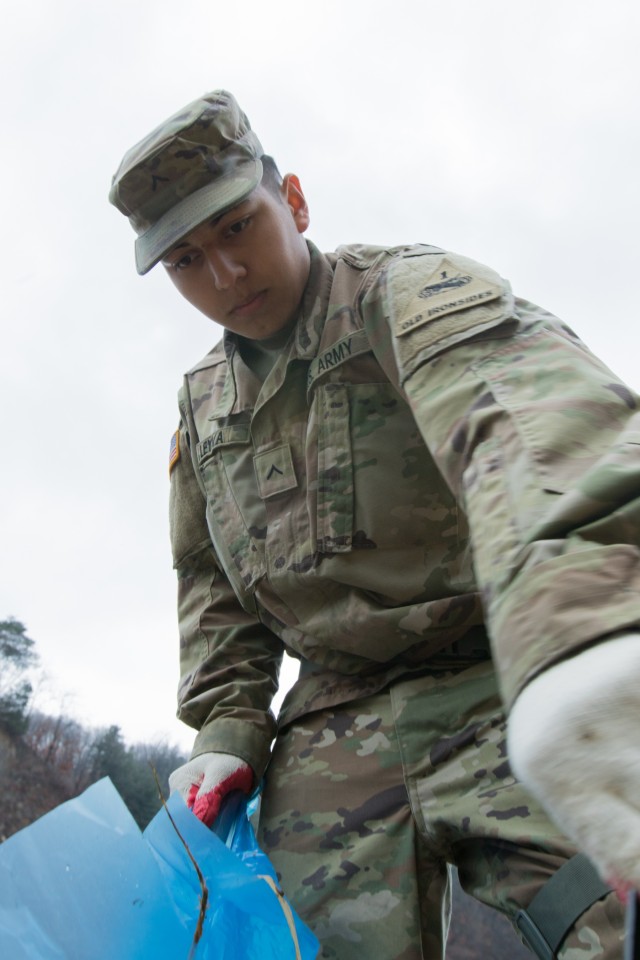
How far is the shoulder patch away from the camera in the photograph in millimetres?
1560

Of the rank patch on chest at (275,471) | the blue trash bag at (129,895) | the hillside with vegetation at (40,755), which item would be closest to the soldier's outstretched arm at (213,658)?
the blue trash bag at (129,895)

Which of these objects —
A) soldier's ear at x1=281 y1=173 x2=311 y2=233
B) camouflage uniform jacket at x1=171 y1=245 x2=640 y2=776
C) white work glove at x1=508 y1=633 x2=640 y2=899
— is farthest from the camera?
soldier's ear at x1=281 y1=173 x2=311 y2=233

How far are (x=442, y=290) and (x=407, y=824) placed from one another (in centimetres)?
106

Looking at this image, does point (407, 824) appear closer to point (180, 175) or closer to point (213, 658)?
point (213, 658)

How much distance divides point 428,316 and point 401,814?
3.33 feet

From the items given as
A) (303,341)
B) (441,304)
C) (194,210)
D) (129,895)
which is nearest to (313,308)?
(303,341)

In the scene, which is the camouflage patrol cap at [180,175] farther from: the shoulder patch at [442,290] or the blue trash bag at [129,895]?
the blue trash bag at [129,895]

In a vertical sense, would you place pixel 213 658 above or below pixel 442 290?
below

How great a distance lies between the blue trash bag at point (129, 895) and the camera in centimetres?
156

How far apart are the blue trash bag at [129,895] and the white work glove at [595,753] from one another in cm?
97

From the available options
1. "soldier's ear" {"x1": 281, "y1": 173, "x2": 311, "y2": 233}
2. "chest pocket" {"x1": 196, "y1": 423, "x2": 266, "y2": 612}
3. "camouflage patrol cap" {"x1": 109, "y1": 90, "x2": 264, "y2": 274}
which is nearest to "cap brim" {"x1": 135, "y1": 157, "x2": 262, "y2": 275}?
"camouflage patrol cap" {"x1": 109, "y1": 90, "x2": 264, "y2": 274}

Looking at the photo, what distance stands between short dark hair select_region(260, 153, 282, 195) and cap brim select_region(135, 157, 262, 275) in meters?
0.08

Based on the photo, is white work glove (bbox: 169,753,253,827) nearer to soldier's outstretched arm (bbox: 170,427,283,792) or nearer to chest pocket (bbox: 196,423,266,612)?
soldier's outstretched arm (bbox: 170,427,283,792)

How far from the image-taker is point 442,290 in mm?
1654
